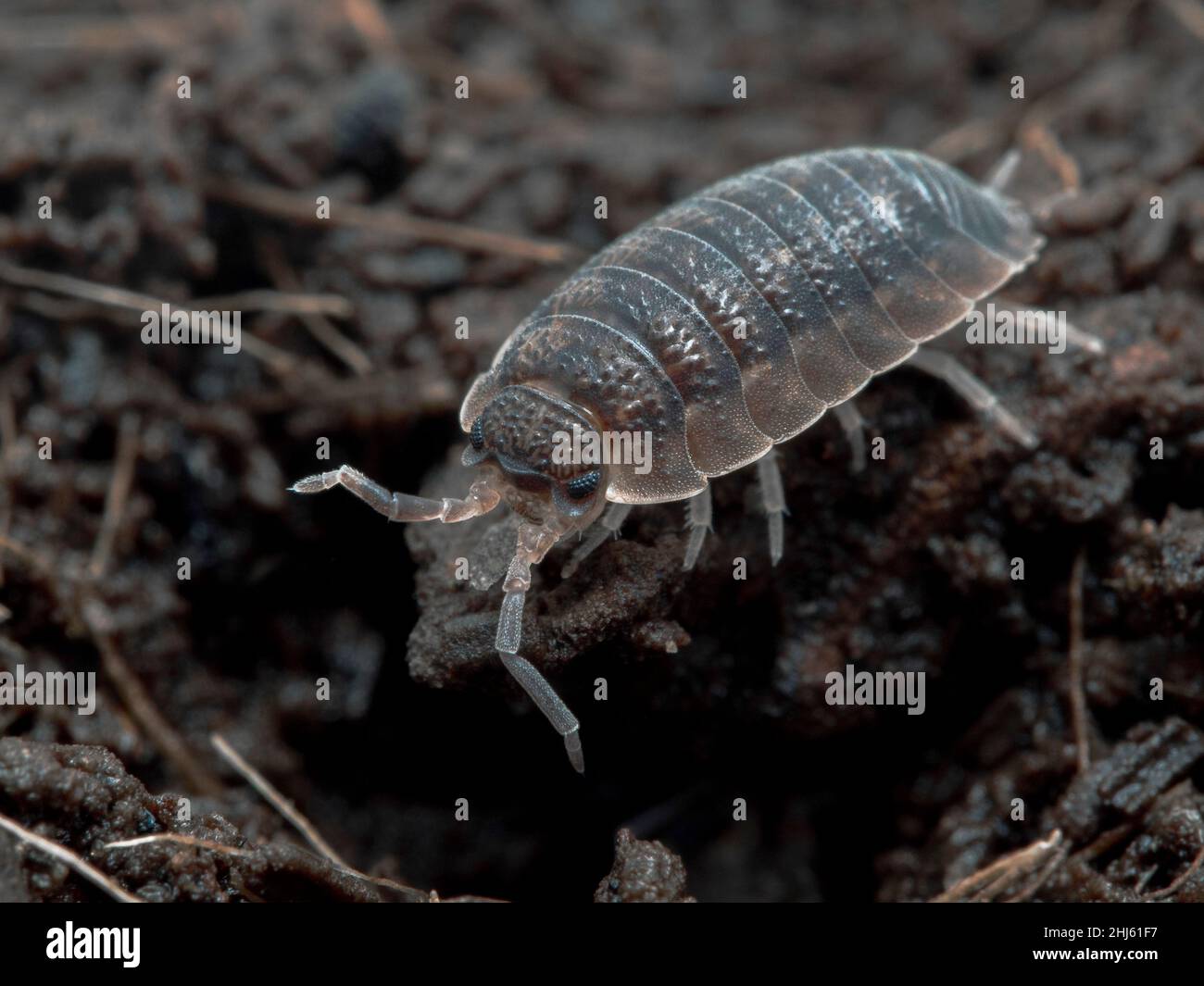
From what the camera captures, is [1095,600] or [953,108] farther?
[953,108]

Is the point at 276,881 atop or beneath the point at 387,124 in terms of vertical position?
beneath

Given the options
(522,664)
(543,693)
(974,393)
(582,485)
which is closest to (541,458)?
(582,485)

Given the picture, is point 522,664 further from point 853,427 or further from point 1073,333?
point 1073,333

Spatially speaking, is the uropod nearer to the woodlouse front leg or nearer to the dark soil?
the woodlouse front leg

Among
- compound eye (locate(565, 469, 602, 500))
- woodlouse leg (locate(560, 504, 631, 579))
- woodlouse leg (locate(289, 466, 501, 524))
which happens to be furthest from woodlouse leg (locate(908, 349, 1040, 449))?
woodlouse leg (locate(289, 466, 501, 524))
